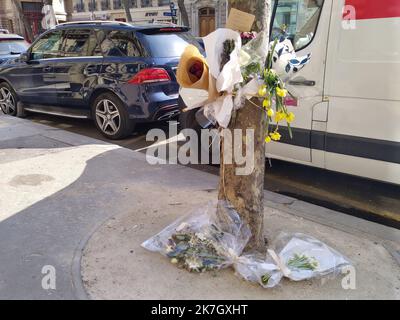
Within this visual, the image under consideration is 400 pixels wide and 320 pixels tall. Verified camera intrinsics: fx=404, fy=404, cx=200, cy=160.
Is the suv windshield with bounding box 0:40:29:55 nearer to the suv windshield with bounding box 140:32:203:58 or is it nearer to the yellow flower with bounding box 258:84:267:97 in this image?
the suv windshield with bounding box 140:32:203:58

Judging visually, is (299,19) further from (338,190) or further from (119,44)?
(119,44)

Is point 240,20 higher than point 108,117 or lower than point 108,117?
higher

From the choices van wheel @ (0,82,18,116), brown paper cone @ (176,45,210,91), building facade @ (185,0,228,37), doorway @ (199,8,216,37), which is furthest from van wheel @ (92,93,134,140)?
doorway @ (199,8,216,37)

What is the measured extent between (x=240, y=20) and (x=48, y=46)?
5626mm

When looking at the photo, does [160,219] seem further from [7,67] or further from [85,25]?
[7,67]

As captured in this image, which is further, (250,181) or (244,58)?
(250,181)

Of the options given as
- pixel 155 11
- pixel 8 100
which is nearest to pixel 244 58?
pixel 8 100

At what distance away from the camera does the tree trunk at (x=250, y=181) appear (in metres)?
2.72

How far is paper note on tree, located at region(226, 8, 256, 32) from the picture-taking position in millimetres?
2537

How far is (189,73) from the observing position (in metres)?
2.59

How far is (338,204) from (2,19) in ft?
151

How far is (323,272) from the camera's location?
2717 millimetres

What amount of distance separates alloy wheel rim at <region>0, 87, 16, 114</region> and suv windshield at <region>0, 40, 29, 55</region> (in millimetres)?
3259
